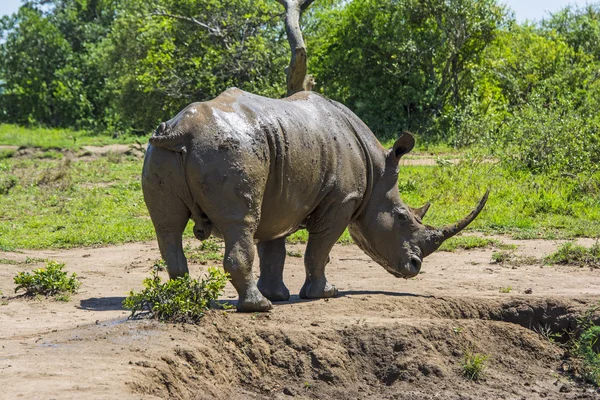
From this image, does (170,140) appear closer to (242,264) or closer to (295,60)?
(242,264)

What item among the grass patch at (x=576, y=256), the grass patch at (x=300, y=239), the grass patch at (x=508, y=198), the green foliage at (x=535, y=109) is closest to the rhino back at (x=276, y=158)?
the grass patch at (x=576, y=256)

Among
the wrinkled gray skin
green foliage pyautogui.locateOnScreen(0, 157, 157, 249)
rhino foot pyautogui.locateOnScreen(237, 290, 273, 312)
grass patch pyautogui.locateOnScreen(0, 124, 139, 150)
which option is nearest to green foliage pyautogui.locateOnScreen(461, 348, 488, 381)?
the wrinkled gray skin

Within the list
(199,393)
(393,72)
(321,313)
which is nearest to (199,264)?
(321,313)

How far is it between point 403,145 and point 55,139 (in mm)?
14167

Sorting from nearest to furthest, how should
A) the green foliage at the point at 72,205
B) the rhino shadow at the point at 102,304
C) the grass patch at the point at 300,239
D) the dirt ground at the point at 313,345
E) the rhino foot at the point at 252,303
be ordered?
the dirt ground at the point at 313,345 → the rhino foot at the point at 252,303 → the rhino shadow at the point at 102,304 → the grass patch at the point at 300,239 → the green foliage at the point at 72,205

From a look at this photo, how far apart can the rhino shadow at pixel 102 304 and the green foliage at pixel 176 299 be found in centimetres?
111

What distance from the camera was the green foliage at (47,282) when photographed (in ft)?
25.7

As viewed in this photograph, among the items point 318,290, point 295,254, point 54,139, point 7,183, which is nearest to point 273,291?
point 318,290

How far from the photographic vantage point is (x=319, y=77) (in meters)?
22.3

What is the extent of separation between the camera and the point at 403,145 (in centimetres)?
827

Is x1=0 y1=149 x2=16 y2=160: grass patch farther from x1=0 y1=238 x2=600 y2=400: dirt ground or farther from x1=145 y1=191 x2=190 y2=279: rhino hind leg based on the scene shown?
x1=145 y1=191 x2=190 y2=279: rhino hind leg

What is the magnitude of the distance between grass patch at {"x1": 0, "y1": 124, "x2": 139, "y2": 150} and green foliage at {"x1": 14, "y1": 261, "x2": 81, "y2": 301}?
11.1 meters

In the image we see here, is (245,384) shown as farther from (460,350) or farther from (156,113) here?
(156,113)

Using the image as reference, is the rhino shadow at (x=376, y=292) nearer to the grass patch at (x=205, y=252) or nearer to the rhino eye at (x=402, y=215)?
the rhino eye at (x=402, y=215)
